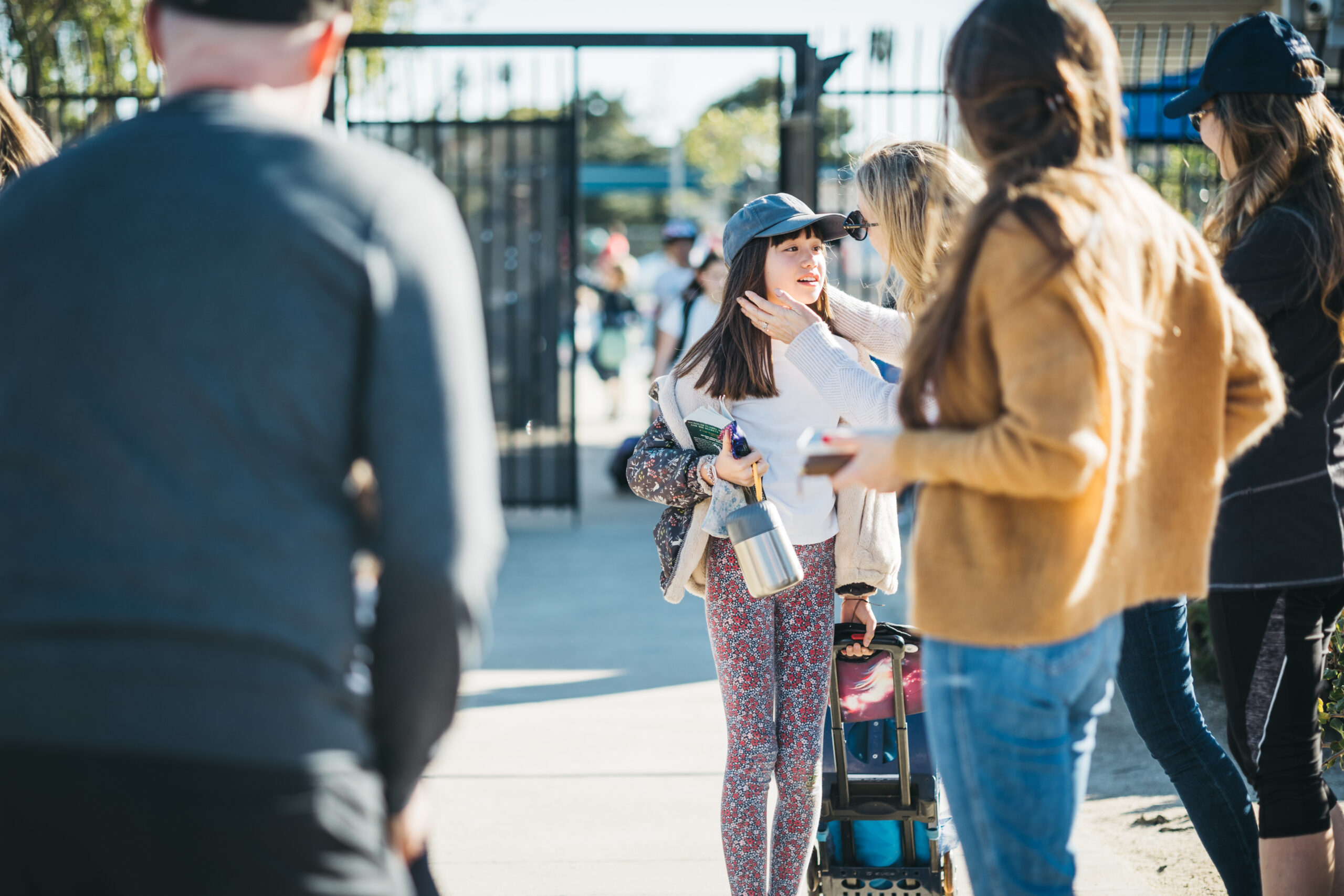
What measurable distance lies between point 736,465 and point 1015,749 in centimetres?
110

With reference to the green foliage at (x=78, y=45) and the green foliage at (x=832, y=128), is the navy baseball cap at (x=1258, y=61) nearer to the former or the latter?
the green foliage at (x=832, y=128)

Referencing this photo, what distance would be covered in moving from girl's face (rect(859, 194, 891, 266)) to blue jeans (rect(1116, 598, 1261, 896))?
1001mm

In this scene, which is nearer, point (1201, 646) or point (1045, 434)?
point (1045, 434)

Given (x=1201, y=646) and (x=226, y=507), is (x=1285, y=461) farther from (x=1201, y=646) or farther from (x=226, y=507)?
(x=1201, y=646)

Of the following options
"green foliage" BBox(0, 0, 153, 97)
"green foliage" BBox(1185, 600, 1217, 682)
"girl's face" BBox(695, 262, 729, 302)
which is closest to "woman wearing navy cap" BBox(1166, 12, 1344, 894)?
"green foliage" BBox(1185, 600, 1217, 682)

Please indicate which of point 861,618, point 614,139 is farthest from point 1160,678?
point 614,139

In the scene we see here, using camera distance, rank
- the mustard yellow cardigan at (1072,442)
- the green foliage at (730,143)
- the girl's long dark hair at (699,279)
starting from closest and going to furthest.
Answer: the mustard yellow cardigan at (1072,442), the girl's long dark hair at (699,279), the green foliage at (730,143)

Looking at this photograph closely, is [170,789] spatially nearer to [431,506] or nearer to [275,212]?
[431,506]

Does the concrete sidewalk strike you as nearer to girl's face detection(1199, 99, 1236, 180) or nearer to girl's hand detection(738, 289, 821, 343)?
girl's hand detection(738, 289, 821, 343)

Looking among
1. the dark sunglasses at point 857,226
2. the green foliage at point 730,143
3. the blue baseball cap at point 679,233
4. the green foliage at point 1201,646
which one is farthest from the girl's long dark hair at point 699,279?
the green foliage at point 730,143

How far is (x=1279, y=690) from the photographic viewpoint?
101 inches

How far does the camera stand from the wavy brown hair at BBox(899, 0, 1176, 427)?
1.74 m

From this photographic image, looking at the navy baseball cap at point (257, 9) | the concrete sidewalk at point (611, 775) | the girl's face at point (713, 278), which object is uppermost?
the navy baseball cap at point (257, 9)

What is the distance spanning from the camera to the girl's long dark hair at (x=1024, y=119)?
1.77 metres
